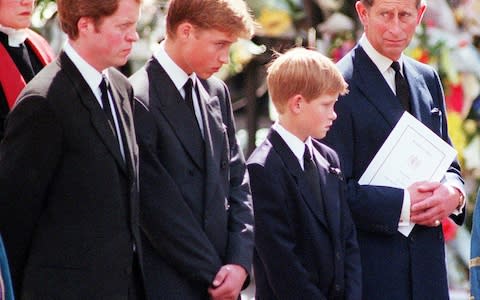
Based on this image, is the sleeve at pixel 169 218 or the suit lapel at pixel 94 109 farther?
the sleeve at pixel 169 218

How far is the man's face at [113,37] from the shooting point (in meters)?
4.96

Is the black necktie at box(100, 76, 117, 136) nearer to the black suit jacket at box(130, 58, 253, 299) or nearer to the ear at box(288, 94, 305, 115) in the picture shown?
the black suit jacket at box(130, 58, 253, 299)

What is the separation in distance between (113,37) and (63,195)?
554 mm

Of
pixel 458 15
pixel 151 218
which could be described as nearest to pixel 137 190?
pixel 151 218

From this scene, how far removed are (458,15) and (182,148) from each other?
13.0 ft

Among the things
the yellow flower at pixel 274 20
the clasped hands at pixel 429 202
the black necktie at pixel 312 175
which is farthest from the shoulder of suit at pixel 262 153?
the yellow flower at pixel 274 20

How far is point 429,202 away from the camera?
587 centimetres

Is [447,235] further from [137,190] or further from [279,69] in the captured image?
[137,190]

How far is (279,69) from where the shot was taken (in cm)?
572

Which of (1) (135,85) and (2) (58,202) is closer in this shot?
(2) (58,202)

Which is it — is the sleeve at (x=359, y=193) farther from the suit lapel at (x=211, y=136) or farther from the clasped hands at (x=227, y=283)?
the clasped hands at (x=227, y=283)

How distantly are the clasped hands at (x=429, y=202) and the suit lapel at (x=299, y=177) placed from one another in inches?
18.0

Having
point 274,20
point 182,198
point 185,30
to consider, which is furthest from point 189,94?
point 274,20

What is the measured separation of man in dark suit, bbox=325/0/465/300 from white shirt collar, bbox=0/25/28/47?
1.25 m
